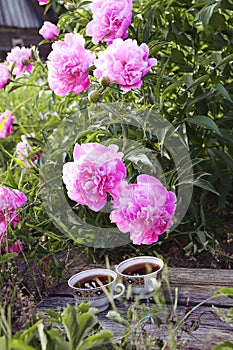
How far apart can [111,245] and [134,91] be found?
53cm

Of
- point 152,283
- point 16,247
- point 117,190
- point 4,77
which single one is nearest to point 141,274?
point 152,283

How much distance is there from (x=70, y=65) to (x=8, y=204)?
44cm

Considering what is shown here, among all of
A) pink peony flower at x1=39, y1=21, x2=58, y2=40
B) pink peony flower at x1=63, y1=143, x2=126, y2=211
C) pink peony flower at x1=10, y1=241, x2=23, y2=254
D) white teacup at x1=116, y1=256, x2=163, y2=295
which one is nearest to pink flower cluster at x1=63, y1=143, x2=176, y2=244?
pink peony flower at x1=63, y1=143, x2=126, y2=211

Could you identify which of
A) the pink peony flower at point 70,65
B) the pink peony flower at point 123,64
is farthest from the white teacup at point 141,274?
the pink peony flower at point 70,65

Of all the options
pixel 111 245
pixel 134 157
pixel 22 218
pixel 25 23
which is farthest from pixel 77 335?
pixel 25 23

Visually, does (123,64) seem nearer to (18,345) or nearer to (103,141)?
(103,141)

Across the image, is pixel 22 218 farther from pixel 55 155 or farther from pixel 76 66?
pixel 76 66

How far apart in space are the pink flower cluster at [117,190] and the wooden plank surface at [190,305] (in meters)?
0.16

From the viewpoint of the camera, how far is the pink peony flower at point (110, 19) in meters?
1.68

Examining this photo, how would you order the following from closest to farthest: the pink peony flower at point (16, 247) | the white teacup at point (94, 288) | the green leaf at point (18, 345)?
the green leaf at point (18, 345) → the white teacup at point (94, 288) → the pink peony flower at point (16, 247)

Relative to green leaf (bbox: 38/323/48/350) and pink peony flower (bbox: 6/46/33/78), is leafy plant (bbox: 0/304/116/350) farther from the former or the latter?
pink peony flower (bbox: 6/46/33/78)

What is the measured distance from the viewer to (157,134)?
1.76 metres

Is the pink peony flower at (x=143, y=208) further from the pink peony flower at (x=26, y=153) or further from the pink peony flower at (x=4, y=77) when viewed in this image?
the pink peony flower at (x=4, y=77)

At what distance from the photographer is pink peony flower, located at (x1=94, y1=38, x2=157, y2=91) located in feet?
5.02
